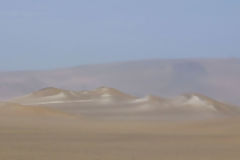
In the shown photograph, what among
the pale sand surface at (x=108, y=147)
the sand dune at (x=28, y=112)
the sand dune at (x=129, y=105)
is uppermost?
the sand dune at (x=129, y=105)

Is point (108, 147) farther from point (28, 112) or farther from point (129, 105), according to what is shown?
point (129, 105)

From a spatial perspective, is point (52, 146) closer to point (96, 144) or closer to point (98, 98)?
point (96, 144)

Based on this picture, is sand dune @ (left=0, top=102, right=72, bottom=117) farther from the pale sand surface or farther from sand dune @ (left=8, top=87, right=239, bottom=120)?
the pale sand surface

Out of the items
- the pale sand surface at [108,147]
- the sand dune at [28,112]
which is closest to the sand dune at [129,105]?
the sand dune at [28,112]

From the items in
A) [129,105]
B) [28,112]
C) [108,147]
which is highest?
[129,105]

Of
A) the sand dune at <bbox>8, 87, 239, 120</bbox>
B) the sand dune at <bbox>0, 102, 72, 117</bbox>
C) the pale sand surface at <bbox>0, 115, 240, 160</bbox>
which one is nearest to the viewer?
the pale sand surface at <bbox>0, 115, 240, 160</bbox>

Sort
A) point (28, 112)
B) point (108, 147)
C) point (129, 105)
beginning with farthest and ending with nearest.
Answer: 1. point (129, 105)
2. point (28, 112)
3. point (108, 147)

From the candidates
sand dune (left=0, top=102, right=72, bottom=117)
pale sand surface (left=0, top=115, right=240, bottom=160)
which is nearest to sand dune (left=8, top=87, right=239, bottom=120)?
sand dune (left=0, top=102, right=72, bottom=117)

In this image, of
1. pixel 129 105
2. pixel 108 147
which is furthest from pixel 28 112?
pixel 108 147

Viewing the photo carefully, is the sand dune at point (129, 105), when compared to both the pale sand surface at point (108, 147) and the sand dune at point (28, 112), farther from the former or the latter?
the pale sand surface at point (108, 147)

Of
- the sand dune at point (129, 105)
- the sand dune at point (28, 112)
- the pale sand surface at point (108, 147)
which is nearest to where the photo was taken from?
the pale sand surface at point (108, 147)

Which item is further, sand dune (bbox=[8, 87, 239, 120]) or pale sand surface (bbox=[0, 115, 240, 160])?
sand dune (bbox=[8, 87, 239, 120])

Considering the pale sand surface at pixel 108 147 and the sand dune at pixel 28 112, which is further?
the sand dune at pixel 28 112

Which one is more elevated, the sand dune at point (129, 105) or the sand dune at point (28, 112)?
the sand dune at point (129, 105)
